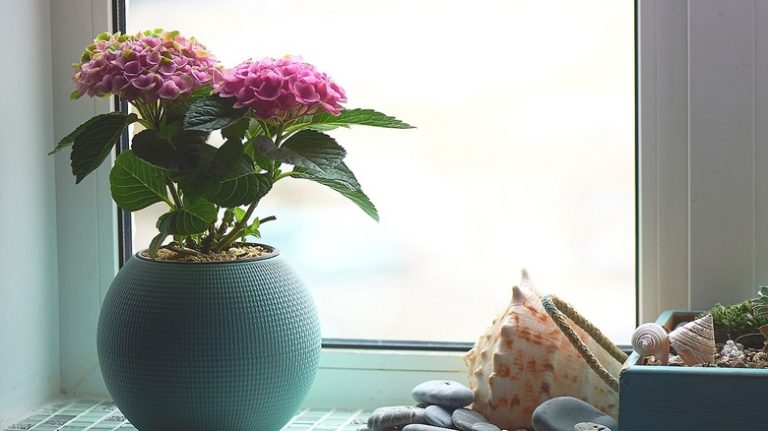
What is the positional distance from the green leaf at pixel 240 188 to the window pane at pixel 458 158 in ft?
1.19

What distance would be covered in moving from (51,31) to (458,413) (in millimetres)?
815

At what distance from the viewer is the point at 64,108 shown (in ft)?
4.84

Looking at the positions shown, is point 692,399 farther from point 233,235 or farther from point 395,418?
point 233,235

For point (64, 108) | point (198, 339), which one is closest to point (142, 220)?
point (64, 108)

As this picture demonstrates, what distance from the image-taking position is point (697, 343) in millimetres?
1077

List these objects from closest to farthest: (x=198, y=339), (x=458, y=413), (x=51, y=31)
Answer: (x=198, y=339)
(x=458, y=413)
(x=51, y=31)

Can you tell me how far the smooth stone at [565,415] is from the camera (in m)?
1.16

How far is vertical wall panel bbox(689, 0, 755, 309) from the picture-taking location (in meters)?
1.28

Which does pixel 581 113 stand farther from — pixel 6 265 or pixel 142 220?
pixel 6 265

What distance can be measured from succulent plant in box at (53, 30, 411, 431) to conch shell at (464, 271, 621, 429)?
24 centimetres

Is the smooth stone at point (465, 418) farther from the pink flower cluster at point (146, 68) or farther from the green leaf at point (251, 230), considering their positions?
the pink flower cluster at point (146, 68)

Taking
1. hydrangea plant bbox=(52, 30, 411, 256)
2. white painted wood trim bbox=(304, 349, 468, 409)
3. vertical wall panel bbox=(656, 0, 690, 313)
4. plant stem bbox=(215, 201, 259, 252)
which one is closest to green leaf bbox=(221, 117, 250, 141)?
hydrangea plant bbox=(52, 30, 411, 256)

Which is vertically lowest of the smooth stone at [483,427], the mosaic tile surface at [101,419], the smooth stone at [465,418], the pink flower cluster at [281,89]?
the mosaic tile surface at [101,419]

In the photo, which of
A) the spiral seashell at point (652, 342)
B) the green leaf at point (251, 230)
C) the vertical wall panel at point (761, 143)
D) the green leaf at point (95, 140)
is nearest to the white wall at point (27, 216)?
the green leaf at point (95, 140)
